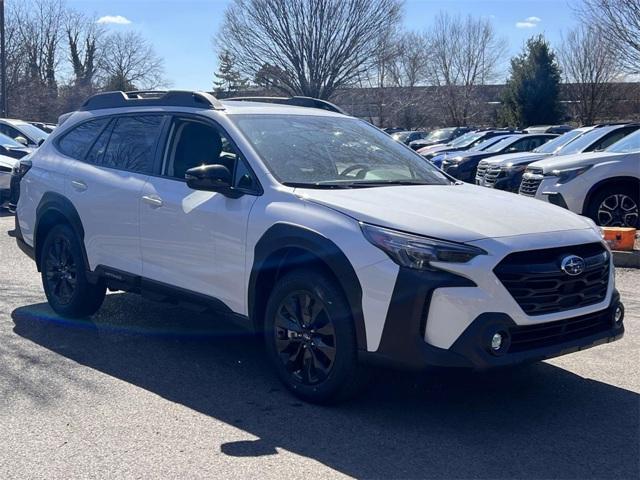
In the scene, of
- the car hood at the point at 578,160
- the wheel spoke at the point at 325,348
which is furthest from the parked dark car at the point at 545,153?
the wheel spoke at the point at 325,348

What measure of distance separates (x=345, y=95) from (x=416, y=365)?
46.7 meters

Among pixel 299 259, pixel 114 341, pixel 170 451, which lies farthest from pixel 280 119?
A: pixel 170 451

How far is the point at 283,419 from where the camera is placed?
4660mm

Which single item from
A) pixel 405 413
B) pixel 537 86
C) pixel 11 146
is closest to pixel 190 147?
pixel 405 413

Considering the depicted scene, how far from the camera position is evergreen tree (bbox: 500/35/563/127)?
45.2 m

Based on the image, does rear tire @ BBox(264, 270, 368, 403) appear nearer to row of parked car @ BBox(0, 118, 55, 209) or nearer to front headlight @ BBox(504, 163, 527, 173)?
row of parked car @ BBox(0, 118, 55, 209)

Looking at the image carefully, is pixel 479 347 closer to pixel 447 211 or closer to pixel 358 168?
pixel 447 211

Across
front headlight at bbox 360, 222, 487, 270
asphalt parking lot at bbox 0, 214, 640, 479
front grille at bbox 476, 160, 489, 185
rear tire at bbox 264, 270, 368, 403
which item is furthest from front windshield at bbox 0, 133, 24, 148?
front headlight at bbox 360, 222, 487, 270

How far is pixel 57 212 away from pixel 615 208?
7301 millimetres

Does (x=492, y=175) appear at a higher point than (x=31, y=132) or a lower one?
lower

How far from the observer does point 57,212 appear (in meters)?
6.96

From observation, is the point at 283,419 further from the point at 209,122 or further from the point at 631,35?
the point at 631,35

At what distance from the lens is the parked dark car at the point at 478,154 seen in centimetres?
1939

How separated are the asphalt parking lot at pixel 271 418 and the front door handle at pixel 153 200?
3.64 ft
